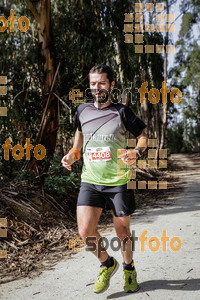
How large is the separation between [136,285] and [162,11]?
15633 mm

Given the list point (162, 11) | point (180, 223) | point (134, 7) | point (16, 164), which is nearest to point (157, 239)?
point (180, 223)

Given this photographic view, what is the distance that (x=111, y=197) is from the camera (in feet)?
9.19

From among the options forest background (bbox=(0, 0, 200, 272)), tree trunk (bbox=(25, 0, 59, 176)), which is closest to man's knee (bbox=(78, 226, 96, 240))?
forest background (bbox=(0, 0, 200, 272))

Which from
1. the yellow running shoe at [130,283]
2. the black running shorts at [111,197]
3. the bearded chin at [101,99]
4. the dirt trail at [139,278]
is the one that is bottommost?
the dirt trail at [139,278]

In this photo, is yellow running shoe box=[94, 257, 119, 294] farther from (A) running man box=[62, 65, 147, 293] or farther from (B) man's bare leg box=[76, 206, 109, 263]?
(B) man's bare leg box=[76, 206, 109, 263]

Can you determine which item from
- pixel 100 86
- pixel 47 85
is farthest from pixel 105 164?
pixel 47 85

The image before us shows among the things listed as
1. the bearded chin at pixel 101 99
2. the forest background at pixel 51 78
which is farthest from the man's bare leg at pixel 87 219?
the forest background at pixel 51 78

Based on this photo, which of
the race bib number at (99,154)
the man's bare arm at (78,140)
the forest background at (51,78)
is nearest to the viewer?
the race bib number at (99,154)

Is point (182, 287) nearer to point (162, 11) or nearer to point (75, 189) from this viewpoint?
point (75, 189)

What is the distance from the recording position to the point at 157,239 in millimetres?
4387

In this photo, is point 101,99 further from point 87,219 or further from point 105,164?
point 87,219

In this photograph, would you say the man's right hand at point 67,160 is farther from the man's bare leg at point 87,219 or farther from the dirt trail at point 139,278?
the dirt trail at point 139,278

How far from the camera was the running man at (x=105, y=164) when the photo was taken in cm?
276

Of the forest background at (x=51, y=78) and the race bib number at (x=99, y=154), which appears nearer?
the race bib number at (x=99, y=154)
